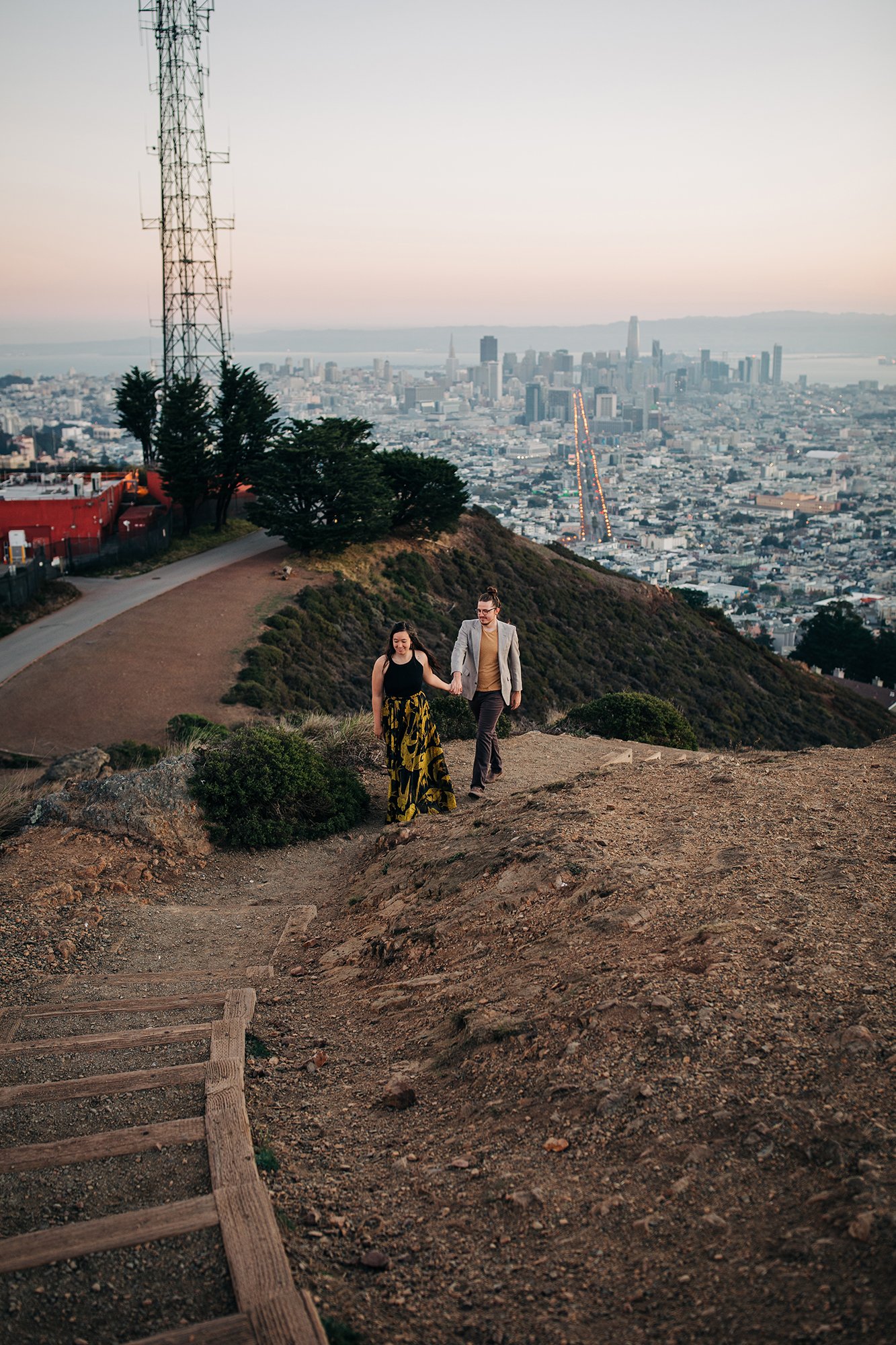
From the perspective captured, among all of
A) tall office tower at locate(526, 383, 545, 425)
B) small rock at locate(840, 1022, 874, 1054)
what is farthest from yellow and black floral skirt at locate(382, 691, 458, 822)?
tall office tower at locate(526, 383, 545, 425)

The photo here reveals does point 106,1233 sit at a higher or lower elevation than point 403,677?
lower

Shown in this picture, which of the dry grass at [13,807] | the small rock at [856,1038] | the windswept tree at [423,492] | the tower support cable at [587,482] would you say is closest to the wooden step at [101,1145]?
the small rock at [856,1038]

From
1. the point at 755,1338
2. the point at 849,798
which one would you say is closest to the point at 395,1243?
the point at 755,1338

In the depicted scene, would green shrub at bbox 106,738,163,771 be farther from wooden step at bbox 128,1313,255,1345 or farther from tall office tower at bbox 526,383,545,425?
tall office tower at bbox 526,383,545,425

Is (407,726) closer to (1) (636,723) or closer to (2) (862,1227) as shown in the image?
(2) (862,1227)

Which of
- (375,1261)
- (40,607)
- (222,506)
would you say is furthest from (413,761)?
(222,506)

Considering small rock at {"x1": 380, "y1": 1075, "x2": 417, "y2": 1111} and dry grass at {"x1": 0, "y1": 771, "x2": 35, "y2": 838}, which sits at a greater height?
small rock at {"x1": 380, "y1": 1075, "x2": 417, "y2": 1111}

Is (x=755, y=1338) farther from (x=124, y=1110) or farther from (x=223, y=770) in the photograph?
(x=223, y=770)
